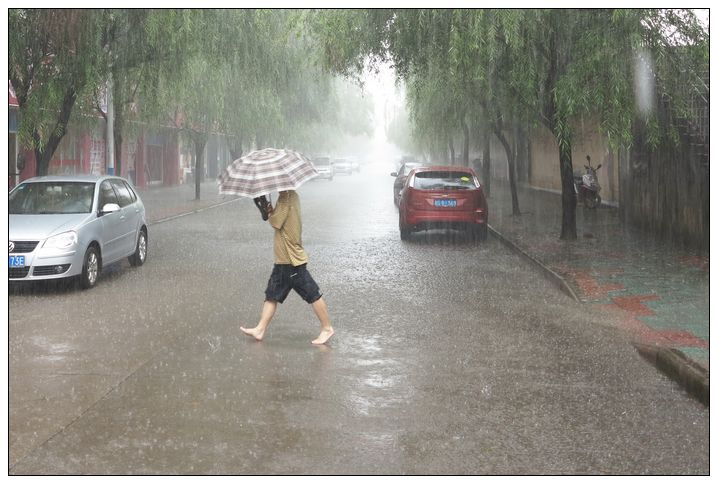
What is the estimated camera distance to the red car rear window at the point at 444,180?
17.5 meters

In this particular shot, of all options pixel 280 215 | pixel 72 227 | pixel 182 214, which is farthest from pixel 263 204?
pixel 182 214

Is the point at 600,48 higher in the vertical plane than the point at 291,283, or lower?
higher

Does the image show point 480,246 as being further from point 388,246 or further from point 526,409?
point 526,409

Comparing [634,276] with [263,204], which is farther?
[634,276]

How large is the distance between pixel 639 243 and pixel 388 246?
15.0ft

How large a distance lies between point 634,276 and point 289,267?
6.00 metres

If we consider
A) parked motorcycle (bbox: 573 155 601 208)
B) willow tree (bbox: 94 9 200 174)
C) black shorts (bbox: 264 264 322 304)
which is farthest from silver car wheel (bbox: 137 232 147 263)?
parked motorcycle (bbox: 573 155 601 208)

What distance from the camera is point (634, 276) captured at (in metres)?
11.9

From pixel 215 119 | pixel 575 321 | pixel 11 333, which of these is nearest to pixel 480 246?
pixel 575 321

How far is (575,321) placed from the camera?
886 centimetres

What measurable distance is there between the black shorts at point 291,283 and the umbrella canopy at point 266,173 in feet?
2.35

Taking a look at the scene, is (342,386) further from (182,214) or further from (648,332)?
(182,214)

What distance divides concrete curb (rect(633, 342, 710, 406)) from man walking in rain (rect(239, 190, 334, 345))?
2.69 metres

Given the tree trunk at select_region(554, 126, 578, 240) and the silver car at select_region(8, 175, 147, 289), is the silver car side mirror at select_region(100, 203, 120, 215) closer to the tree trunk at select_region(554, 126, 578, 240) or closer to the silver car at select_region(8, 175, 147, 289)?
the silver car at select_region(8, 175, 147, 289)
